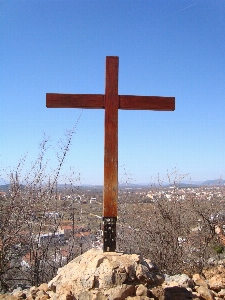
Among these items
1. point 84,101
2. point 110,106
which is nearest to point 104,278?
point 110,106

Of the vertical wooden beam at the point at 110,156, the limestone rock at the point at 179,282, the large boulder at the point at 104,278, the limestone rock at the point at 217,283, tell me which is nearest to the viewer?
the large boulder at the point at 104,278

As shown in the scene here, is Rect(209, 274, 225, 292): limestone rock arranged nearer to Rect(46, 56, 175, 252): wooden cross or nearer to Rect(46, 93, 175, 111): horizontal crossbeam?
Rect(46, 56, 175, 252): wooden cross

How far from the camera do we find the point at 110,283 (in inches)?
116

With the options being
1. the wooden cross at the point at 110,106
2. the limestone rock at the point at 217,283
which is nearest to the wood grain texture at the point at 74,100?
the wooden cross at the point at 110,106

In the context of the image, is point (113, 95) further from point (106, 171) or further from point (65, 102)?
point (106, 171)

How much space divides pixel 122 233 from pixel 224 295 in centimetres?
412

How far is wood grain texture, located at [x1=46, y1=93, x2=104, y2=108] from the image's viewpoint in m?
3.58

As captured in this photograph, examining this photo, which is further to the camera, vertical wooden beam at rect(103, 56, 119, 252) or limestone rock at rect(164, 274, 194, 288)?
limestone rock at rect(164, 274, 194, 288)

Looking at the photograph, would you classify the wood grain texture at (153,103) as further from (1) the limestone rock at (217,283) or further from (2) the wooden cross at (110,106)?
(1) the limestone rock at (217,283)

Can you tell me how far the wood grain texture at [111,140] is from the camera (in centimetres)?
342

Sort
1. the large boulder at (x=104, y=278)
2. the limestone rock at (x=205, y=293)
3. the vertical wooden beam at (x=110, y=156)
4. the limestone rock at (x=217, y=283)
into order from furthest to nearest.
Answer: the limestone rock at (x=217, y=283) < the limestone rock at (x=205, y=293) < the vertical wooden beam at (x=110, y=156) < the large boulder at (x=104, y=278)

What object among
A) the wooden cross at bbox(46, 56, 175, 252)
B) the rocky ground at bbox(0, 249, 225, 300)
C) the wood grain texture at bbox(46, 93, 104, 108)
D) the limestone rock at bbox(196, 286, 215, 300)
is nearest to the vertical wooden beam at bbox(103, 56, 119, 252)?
the wooden cross at bbox(46, 56, 175, 252)

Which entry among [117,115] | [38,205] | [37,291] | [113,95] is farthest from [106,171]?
[38,205]

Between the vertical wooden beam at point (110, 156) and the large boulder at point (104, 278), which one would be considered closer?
the large boulder at point (104, 278)
